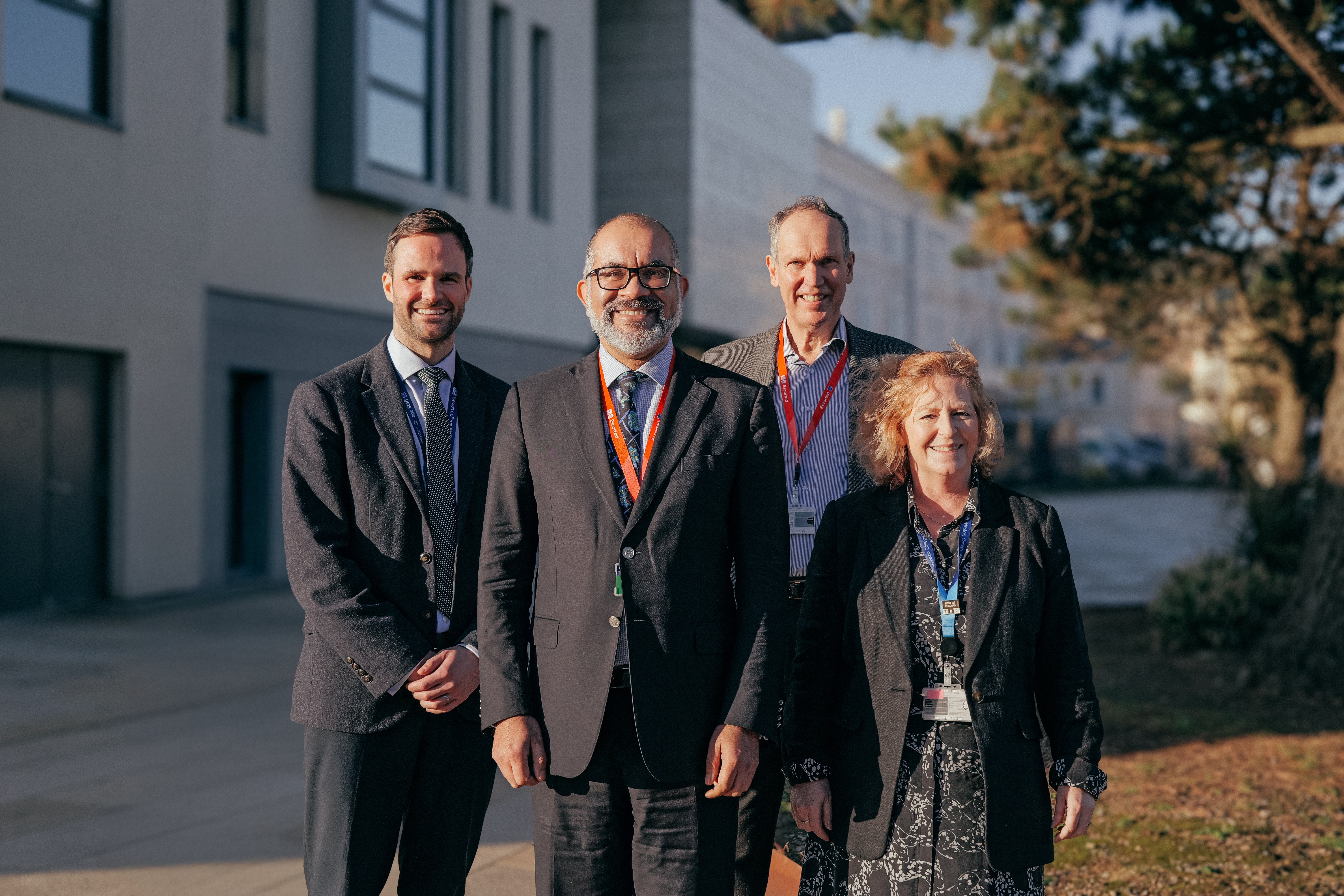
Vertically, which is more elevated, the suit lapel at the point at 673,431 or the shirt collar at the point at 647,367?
the shirt collar at the point at 647,367

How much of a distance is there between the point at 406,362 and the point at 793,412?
1061 mm

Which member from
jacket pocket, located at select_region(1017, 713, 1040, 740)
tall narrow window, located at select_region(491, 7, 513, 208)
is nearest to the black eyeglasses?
jacket pocket, located at select_region(1017, 713, 1040, 740)

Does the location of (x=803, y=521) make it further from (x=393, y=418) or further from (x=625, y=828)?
(x=393, y=418)

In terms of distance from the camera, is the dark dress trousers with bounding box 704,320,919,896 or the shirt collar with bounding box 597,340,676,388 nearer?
the shirt collar with bounding box 597,340,676,388

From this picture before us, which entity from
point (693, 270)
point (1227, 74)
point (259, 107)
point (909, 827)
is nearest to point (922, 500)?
point (909, 827)

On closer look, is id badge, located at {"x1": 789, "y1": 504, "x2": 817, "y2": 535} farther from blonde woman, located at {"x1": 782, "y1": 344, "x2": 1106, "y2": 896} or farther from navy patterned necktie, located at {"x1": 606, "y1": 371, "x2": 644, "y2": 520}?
navy patterned necktie, located at {"x1": 606, "y1": 371, "x2": 644, "y2": 520}

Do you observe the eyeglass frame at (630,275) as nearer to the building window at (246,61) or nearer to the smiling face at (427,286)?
the smiling face at (427,286)

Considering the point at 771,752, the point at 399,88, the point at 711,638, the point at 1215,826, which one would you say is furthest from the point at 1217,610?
the point at 399,88

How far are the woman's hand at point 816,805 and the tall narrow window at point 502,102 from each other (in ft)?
50.1

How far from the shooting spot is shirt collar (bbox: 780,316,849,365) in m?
3.57

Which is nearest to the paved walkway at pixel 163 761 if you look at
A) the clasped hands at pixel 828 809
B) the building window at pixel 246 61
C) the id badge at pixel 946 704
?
the clasped hands at pixel 828 809

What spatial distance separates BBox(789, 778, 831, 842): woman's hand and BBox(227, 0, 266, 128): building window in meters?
11.9

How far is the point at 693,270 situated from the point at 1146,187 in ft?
46.3

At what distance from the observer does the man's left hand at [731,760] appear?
8.87ft
